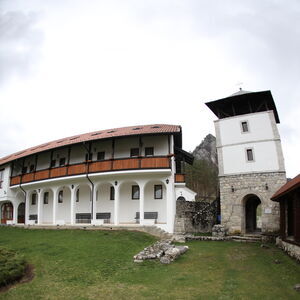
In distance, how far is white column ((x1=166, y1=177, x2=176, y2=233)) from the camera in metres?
19.1

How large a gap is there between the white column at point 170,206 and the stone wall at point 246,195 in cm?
353

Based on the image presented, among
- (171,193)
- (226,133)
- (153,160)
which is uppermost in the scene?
(226,133)

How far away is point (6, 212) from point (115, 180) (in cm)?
1708

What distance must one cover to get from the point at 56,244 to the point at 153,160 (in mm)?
8199

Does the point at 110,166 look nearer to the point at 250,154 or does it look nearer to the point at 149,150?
the point at 149,150

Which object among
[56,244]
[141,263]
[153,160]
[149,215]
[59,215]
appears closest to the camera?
[141,263]

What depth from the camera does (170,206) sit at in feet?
63.8

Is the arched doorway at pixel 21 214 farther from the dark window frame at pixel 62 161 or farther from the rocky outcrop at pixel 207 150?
the rocky outcrop at pixel 207 150

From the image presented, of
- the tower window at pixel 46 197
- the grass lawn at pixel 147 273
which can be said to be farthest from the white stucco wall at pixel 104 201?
the grass lawn at pixel 147 273

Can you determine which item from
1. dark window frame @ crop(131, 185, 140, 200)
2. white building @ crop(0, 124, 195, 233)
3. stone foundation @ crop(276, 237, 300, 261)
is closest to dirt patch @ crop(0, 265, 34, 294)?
white building @ crop(0, 124, 195, 233)

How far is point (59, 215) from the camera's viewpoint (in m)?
25.4

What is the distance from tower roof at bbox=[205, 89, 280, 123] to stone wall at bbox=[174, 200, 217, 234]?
7192 mm

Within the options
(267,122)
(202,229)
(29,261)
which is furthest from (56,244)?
(267,122)

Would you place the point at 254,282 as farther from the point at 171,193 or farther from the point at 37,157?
the point at 37,157
